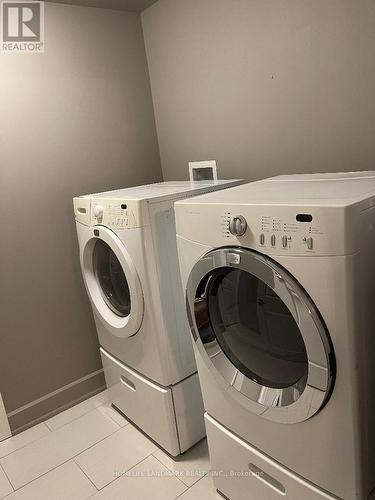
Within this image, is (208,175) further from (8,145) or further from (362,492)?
(362,492)

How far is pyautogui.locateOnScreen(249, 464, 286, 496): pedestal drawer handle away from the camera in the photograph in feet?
4.02

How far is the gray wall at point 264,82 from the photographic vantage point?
55.3 inches

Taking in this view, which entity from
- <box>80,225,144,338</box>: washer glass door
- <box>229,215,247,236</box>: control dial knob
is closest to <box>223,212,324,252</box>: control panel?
<box>229,215,247,236</box>: control dial knob

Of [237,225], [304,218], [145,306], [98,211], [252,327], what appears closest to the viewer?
[304,218]

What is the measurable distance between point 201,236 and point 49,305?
1.21 metres

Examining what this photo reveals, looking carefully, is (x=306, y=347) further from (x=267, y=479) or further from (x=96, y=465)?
(x=96, y=465)

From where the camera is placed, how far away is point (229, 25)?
1.75 meters

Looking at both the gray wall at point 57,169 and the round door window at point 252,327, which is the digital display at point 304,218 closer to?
the round door window at point 252,327

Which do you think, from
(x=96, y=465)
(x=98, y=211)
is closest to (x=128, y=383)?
(x=96, y=465)

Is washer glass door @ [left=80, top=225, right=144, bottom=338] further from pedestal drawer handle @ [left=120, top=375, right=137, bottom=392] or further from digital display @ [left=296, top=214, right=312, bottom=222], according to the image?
digital display @ [left=296, top=214, right=312, bottom=222]

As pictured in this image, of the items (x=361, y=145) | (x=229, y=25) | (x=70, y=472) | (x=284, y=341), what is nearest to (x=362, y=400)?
(x=284, y=341)

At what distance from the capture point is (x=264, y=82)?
1677 mm

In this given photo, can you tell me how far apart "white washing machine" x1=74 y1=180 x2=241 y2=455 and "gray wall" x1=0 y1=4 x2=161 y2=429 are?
0.27 meters

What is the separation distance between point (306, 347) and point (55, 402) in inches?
63.9
